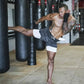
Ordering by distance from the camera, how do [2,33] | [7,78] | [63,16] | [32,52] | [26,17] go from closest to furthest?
1. [63,16]
2. [2,33]
3. [7,78]
4. [26,17]
5. [32,52]

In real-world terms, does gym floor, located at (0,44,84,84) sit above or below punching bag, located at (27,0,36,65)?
below

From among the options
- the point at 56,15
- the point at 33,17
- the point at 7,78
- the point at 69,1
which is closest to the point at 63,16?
the point at 56,15

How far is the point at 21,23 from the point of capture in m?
5.68

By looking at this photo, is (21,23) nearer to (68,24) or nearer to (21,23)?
(21,23)

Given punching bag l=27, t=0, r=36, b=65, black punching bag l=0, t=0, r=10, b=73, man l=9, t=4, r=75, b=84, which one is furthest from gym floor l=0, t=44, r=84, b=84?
man l=9, t=4, r=75, b=84

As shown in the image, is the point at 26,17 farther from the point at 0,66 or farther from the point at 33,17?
the point at 0,66

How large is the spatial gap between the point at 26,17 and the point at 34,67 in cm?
139

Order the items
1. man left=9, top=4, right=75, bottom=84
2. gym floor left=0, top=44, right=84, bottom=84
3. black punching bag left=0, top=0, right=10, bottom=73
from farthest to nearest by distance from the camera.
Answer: gym floor left=0, top=44, right=84, bottom=84
black punching bag left=0, top=0, right=10, bottom=73
man left=9, top=4, right=75, bottom=84

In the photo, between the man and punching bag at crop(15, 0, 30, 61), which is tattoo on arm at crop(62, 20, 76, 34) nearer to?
the man

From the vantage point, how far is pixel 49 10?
921 cm

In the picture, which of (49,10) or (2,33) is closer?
(2,33)

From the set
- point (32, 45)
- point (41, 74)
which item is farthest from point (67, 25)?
point (32, 45)

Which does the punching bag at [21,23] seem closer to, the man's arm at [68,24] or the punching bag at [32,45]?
the punching bag at [32,45]

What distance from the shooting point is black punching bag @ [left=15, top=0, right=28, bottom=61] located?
223 inches
